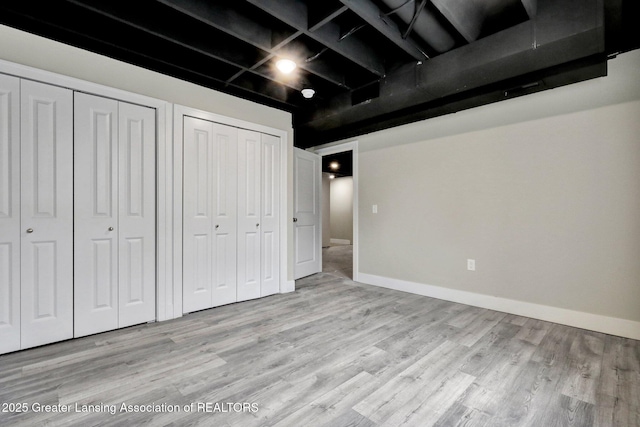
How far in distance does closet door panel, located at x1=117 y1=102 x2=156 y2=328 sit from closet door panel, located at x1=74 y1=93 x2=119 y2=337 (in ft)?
0.17

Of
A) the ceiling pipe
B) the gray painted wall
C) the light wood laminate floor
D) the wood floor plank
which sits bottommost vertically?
the wood floor plank

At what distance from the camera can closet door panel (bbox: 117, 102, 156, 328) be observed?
104 inches

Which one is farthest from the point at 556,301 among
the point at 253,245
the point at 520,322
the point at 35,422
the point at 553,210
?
the point at 35,422

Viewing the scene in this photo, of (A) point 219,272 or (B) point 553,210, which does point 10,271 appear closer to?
(A) point 219,272

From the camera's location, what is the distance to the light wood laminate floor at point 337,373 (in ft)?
5.00

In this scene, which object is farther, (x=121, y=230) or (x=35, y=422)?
(x=121, y=230)

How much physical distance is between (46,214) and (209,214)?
4.32ft

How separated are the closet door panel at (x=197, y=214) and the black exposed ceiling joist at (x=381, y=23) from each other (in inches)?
75.8

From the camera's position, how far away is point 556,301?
2836mm

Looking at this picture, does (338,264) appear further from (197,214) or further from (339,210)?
(339,210)

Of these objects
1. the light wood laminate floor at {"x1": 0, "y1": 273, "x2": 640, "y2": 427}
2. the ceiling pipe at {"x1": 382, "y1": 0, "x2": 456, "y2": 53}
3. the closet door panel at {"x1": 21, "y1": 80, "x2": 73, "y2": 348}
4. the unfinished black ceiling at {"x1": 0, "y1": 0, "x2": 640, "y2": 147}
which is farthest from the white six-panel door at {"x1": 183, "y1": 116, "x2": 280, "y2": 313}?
the ceiling pipe at {"x1": 382, "y1": 0, "x2": 456, "y2": 53}

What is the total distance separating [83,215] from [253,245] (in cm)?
170

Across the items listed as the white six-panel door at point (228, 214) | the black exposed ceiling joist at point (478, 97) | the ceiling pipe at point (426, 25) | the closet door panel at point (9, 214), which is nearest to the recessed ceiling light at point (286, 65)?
the white six-panel door at point (228, 214)

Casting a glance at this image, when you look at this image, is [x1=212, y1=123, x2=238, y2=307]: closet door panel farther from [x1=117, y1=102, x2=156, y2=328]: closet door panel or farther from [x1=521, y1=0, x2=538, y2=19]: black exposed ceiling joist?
[x1=521, y1=0, x2=538, y2=19]: black exposed ceiling joist
